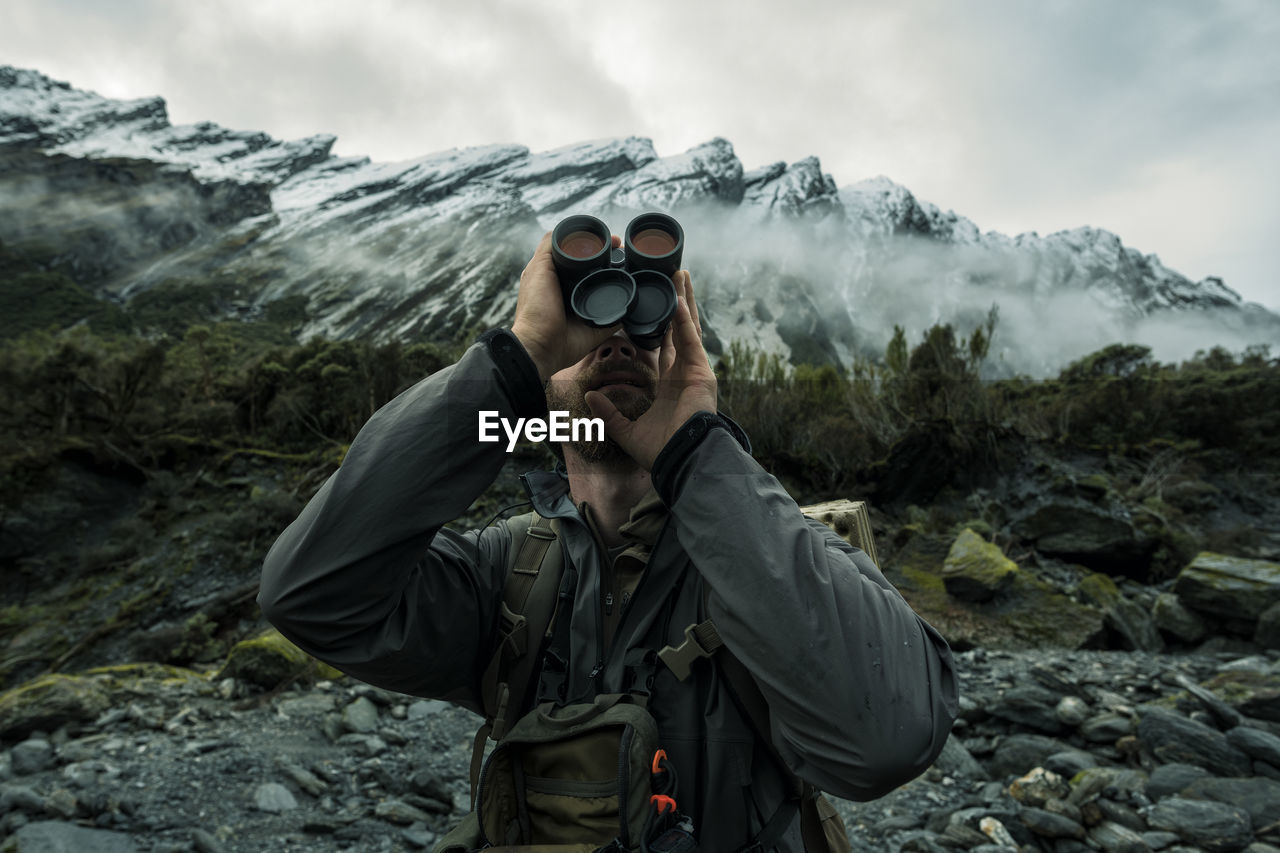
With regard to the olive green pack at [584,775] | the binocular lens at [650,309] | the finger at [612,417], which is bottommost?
the olive green pack at [584,775]

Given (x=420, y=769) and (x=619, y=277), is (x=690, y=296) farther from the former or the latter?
(x=420, y=769)

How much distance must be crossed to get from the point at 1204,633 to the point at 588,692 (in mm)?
8046

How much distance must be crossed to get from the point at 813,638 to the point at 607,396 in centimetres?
68

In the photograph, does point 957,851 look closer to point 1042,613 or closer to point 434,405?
point 434,405

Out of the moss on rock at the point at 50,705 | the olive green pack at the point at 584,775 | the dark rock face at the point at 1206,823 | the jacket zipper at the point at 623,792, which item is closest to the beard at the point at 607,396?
the olive green pack at the point at 584,775

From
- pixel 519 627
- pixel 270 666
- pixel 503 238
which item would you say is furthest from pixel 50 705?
pixel 503 238

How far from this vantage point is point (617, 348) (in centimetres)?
141

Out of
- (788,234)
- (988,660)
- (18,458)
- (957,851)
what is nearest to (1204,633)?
(988,660)

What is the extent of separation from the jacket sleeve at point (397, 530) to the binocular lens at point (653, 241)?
1.61 ft

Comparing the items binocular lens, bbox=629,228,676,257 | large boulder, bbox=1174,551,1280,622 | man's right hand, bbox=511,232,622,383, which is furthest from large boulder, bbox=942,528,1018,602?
man's right hand, bbox=511,232,622,383

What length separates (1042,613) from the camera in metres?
6.47

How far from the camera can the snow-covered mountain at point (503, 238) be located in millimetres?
60453

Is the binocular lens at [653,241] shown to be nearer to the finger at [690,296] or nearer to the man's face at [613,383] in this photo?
the finger at [690,296]

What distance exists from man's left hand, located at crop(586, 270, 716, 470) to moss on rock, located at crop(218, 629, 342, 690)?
4.80 metres
